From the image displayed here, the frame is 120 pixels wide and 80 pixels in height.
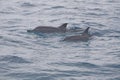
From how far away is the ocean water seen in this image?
36.0ft

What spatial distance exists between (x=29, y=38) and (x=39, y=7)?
6.99 meters

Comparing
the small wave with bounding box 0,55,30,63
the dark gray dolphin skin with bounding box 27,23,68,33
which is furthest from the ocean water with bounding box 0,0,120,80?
the dark gray dolphin skin with bounding box 27,23,68,33

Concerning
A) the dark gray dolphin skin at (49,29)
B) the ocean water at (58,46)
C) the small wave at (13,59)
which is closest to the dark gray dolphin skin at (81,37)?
the ocean water at (58,46)

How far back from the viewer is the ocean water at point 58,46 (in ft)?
36.0

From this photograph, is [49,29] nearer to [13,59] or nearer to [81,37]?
[81,37]

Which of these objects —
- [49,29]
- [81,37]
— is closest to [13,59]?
[81,37]

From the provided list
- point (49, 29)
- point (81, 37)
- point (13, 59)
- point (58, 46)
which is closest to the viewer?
point (13, 59)

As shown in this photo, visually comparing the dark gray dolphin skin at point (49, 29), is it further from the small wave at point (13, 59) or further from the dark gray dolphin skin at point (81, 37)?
the small wave at point (13, 59)

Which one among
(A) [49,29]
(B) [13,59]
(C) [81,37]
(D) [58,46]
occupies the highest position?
(A) [49,29]

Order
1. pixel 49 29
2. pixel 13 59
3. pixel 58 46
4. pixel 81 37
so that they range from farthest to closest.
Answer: pixel 49 29
pixel 81 37
pixel 58 46
pixel 13 59

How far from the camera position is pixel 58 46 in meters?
13.3

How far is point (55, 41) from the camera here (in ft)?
45.8

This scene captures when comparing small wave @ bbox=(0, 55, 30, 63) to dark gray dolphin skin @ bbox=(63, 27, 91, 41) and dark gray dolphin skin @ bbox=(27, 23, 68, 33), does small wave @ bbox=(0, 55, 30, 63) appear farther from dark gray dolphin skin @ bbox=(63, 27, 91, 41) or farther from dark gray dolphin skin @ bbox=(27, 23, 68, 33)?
dark gray dolphin skin @ bbox=(27, 23, 68, 33)

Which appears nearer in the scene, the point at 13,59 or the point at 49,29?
the point at 13,59
